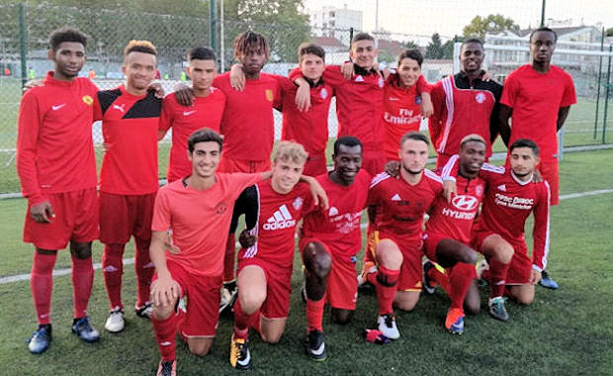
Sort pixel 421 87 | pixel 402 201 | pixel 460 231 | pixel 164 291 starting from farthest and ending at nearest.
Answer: pixel 421 87, pixel 460 231, pixel 402 201, pixel 164 291

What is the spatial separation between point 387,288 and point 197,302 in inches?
50.9

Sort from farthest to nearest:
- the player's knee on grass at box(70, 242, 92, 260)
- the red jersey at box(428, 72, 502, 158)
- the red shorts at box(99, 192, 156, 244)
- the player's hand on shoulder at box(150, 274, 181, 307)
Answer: the red jersey at box(428, 72, 502, 158), the red shorts at box(99, 192, 156, 244), the player's knee on grass at box(70, 242, 92, 260), the player's hand on shoulder at box(150, 274, 181, 307)

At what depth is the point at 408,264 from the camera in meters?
4.16

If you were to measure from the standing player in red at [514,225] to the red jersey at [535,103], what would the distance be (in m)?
0.58

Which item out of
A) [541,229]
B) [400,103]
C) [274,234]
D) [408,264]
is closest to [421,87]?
[400,103]

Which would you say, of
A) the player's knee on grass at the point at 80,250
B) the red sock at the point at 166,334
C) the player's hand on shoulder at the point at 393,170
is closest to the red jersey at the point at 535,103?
the player's hand on shoulder at the point at 393,170

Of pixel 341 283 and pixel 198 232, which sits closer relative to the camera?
pixel 198 232

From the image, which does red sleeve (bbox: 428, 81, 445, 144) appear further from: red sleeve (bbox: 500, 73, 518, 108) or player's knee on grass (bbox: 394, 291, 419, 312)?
player's knee on grass (bbox: 394, 291, 419, 312)

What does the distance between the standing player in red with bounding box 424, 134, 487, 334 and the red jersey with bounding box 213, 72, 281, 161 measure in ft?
4.83

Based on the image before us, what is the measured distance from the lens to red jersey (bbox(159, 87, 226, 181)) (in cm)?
394

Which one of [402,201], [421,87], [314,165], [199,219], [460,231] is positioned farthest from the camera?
[421,87]

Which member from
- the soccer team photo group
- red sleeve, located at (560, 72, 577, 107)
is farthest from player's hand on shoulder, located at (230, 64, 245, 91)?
red sleeve, located at (560, 72, 577, 107)

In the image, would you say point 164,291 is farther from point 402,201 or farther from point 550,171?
point 550,171

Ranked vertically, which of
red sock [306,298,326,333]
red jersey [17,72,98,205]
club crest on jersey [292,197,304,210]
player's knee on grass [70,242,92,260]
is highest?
red jersey [17,72,98,205]
